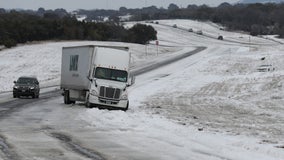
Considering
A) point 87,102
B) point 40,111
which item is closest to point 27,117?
point 40,111

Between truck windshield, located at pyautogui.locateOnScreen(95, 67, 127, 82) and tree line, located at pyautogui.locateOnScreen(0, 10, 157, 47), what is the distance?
6853 cm

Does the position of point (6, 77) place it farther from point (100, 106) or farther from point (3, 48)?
point (100, 106)

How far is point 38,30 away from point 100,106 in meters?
79.5

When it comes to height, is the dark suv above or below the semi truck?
below

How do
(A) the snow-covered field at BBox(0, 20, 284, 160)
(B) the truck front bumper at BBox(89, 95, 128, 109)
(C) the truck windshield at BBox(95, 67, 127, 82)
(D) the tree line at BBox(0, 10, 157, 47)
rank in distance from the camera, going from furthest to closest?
(D) the tree line at BBox(0, 10, 157, 47), (C) the truck windshield at BBox(95, 67, 127, 82), (B) the truck front bumper at BBox(89, 95, 128, 109), (A) the snow-covered field at BBox(0, 20, 284, 160)

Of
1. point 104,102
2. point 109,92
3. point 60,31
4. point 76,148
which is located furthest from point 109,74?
point 60,31

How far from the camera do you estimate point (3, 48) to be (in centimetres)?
9481

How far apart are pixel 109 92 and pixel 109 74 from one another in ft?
3.46

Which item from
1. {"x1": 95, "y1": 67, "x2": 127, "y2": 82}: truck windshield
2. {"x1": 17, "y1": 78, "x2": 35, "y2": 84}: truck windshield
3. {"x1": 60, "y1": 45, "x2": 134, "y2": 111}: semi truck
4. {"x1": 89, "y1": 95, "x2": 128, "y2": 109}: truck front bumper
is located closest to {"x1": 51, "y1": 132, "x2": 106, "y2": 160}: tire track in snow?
{"x1": 89, "y1": 95, "x2": 128, "y2": 109}: truck front bumper

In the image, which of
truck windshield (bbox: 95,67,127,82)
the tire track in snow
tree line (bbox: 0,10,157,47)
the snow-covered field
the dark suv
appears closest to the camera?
the tire track in snow

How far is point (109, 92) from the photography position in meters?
Answer: 29.9

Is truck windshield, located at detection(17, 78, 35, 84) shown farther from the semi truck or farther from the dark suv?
the semi truck

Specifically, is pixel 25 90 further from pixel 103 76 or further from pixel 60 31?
pixel 60 31

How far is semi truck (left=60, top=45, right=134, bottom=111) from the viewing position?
29.8m
